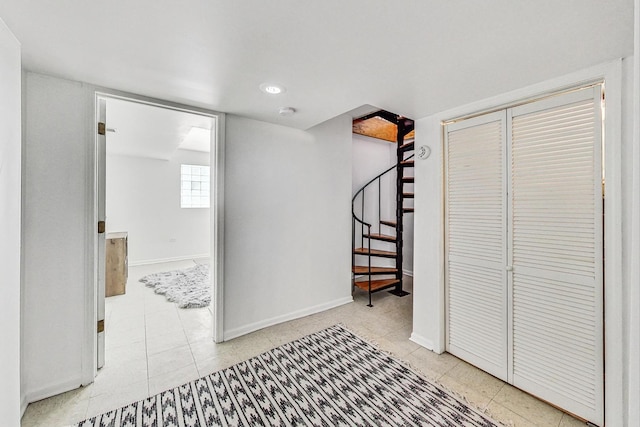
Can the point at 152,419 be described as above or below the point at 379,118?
below

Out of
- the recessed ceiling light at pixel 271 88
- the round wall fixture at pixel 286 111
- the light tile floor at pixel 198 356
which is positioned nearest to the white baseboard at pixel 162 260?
the light tile floor at pixel 198 356

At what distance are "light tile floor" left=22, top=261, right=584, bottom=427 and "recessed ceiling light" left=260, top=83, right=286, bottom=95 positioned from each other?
87.2 inches

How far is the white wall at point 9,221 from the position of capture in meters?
1.02

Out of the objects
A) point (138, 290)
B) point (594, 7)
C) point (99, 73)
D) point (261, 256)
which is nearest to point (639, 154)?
point (594, 7)

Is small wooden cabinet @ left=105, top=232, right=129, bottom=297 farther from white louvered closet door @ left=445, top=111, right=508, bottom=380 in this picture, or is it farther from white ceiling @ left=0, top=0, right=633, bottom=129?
white louvered closet door @ left=445, top=111, right=508, bottom=380

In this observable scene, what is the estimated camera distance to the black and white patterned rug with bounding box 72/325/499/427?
1673mm

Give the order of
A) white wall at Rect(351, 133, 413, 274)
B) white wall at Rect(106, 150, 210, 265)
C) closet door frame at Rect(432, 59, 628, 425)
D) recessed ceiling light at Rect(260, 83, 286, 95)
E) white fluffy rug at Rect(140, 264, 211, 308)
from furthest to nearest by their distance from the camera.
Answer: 1. white wall at Rect(106, 150, 210, 265)
2. white wall at Rect(351, 133, 413, 274)
3. white fluffy rug at Rect(140, 264, 211, 308)
4. recessed ceiling light at Rect(260, 83, 286, 95)
5. closet door frame at Rect(432, 59, 628, 425)

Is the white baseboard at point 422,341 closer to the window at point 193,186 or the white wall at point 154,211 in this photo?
the white wall at point 154,211

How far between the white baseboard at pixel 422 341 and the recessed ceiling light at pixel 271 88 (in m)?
2.50

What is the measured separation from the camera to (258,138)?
2.82 metres

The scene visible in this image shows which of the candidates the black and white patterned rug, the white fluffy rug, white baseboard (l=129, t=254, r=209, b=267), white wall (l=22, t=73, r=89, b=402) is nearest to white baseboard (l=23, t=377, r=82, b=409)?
white wall (l=22, t=73, r=89, b=402)

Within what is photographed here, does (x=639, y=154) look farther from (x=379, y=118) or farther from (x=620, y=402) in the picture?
(x=379, y=118)

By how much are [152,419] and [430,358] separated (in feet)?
6.90

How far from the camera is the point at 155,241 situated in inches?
229
